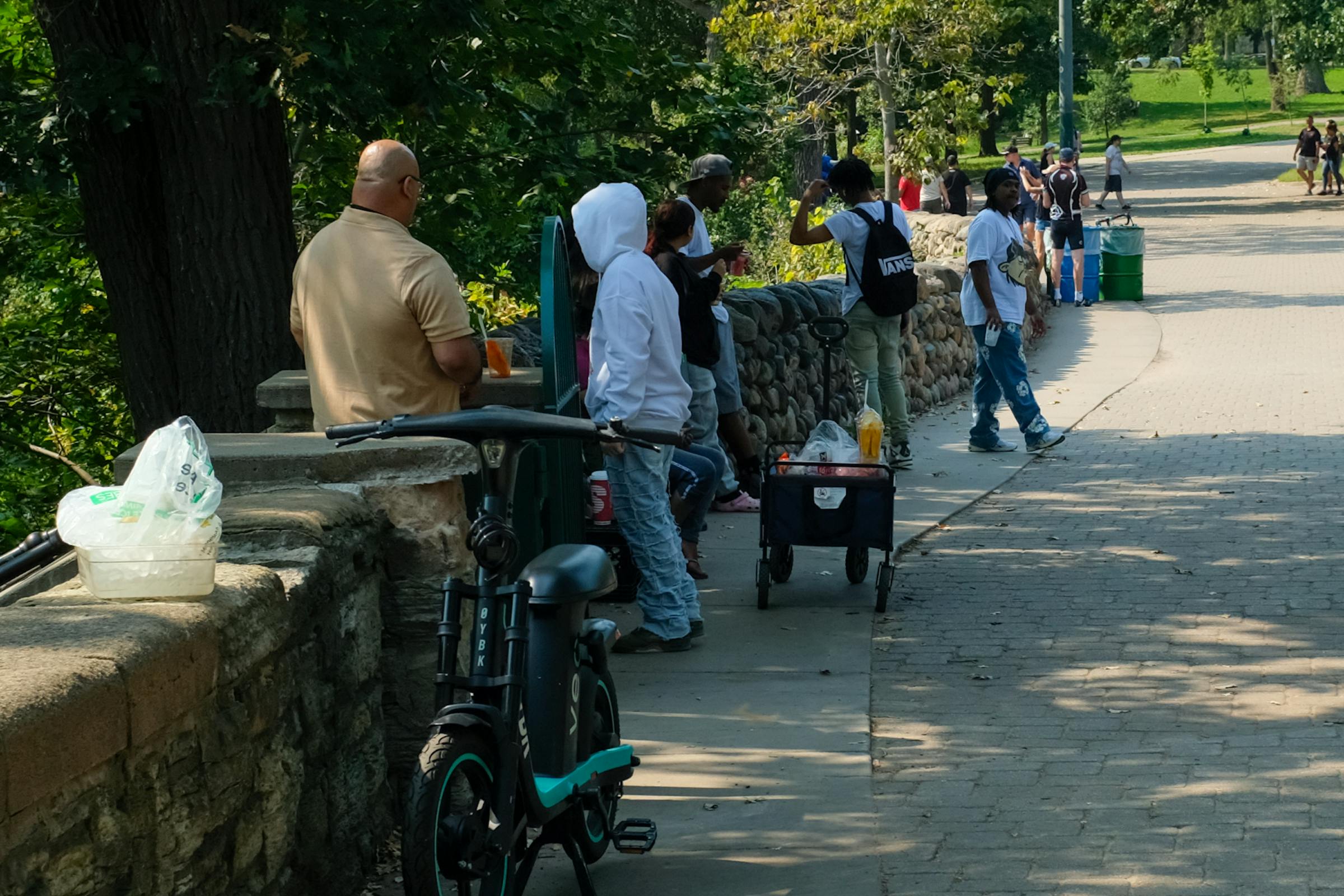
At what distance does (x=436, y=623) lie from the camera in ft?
15.7

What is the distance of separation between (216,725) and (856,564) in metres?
4.96

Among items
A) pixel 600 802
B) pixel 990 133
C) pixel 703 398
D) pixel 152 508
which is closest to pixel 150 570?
pixel 152 508

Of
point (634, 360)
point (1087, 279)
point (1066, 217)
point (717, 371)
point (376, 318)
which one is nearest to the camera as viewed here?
point (376, 318)

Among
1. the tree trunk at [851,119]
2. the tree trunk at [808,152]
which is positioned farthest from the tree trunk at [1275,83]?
the tree trunk at [808,152]

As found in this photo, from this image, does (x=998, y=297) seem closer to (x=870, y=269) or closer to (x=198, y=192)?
(x=870, y=269)

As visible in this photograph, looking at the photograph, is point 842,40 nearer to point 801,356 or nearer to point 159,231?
point 801,356

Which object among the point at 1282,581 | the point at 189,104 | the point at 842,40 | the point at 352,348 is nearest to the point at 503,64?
the point at 189,104

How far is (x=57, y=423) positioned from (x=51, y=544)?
8.96 metres

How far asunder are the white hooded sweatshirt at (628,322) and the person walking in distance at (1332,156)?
33.7 m

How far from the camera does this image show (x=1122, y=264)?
21203 mm

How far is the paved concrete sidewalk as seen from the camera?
468 centimetres

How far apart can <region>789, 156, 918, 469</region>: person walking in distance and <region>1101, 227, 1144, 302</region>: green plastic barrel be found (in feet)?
35.2

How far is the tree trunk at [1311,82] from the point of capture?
82750mm

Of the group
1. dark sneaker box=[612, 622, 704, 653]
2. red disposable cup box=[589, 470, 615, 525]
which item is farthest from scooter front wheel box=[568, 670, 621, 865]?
red disposable cup box=[589, 470, 615, 525]
